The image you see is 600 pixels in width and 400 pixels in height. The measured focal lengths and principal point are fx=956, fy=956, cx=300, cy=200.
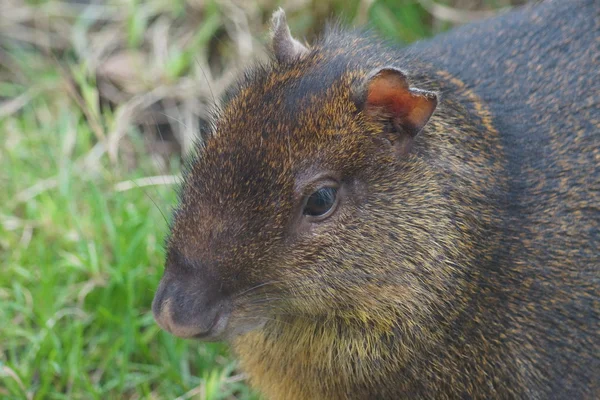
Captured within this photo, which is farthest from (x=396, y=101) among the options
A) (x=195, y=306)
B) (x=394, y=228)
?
(x=195, y=306)

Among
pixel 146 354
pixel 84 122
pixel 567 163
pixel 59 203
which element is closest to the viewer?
pixel 567 163

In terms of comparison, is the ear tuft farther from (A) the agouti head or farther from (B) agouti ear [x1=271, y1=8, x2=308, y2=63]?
(B) agouti ear [x1=271, y1=8, x2=308, y2=63]

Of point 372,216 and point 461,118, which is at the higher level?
point 461,118

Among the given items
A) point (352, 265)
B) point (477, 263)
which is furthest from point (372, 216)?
point (477, 263)

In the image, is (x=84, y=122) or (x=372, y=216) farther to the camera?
(x=84, y=122)

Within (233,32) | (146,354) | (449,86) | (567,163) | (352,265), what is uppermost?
(233,32)

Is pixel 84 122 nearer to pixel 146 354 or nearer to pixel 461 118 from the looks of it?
pixel 146 354
